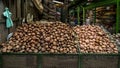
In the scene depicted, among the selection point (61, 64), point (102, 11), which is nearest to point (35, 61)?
point (61, 64)

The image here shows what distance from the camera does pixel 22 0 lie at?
32.5ft

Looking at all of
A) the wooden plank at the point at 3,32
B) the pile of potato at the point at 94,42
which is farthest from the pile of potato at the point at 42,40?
the wooden plank at the point at 3,32

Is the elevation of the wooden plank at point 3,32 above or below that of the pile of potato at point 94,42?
above

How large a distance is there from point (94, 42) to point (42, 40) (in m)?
1.15

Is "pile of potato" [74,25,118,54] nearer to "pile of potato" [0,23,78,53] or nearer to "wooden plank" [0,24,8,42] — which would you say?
"pile of potato" [0,23,78,53]

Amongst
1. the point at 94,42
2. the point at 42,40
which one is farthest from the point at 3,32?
the point at 94,42

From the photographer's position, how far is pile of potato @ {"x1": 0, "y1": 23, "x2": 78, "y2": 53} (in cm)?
582

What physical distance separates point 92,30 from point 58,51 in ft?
6.29

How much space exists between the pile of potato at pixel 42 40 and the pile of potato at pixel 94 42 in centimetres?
21

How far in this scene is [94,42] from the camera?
638cm

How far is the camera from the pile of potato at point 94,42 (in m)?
5.93

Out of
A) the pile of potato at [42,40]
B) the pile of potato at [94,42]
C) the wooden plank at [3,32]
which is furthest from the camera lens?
the wooden plank at [3,32]

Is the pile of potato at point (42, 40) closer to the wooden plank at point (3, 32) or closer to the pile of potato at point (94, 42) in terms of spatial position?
the pile of potato at point (94, 42)

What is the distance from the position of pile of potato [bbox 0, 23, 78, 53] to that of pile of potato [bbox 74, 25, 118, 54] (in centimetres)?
21
